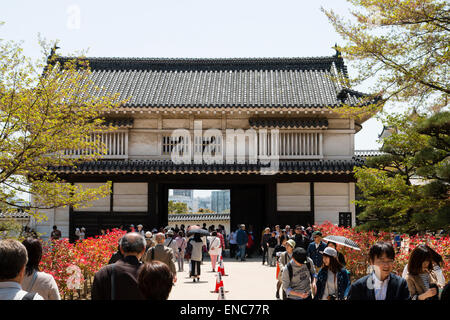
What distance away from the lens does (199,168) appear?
1917 cm

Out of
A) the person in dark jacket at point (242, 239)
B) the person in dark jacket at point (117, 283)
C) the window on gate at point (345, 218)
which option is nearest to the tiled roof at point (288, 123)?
the window on gate at point (345, 218)

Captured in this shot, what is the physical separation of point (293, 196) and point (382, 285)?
16.2 meters

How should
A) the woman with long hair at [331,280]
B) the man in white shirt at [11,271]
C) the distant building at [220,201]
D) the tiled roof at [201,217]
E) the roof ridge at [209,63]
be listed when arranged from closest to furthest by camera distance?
the man in white shirt at [11,271] → the woman with long hair at [331,280] → the roof ridge at [209,63] → the tiled roof at [201,217] → the distant building at [220,201]

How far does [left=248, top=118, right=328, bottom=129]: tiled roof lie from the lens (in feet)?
66.3

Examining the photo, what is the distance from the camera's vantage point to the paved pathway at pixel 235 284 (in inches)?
407

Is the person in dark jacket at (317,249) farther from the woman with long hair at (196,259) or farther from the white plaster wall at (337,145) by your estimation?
the white plaster wall at (337,145)

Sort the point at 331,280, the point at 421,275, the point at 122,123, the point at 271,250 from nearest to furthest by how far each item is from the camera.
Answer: the point at 421,275, the point at 331,280, the point at 271,250, the point at 122,123

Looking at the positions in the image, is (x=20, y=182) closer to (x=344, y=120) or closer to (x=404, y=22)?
(x=404, y=22)

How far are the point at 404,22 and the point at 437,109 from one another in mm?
2753

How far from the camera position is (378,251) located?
4.18 metres

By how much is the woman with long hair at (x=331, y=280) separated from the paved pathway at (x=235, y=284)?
4.39 m

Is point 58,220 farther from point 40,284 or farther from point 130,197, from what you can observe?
point 40,284

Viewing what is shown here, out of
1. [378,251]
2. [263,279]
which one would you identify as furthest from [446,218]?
[378,251]

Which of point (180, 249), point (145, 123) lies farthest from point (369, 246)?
point (145, 123)
